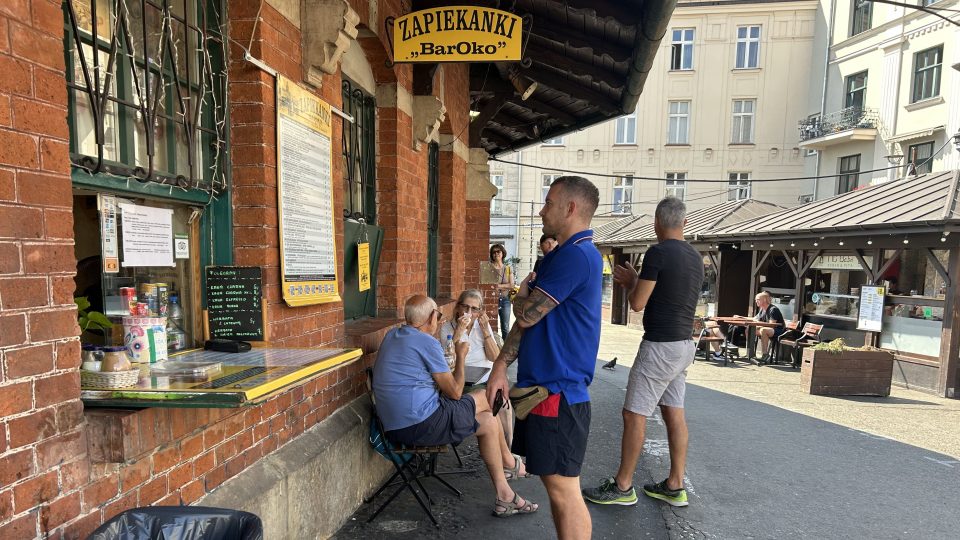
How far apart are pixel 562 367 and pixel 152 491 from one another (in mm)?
1643

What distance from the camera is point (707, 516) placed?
11.5 feet

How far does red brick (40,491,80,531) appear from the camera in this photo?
1443 millimetres

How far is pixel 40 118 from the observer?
146 cm

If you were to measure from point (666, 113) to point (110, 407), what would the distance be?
25238 mm

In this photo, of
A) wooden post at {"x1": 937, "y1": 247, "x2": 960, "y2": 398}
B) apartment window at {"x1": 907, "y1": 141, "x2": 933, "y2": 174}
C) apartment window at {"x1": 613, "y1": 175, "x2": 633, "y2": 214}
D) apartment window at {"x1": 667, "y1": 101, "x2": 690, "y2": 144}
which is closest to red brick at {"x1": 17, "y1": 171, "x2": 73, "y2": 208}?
wooden post at {"x1": 937, "y1": 247, "x2": 960, "y2": 398}

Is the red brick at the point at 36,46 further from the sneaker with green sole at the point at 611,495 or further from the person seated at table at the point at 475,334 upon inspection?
the sneaker with green sole at the point at 611,495

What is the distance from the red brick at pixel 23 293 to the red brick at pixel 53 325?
0.03m

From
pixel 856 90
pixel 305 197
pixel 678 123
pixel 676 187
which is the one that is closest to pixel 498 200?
pixel 676 187

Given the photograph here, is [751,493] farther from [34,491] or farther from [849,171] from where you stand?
[849,171]

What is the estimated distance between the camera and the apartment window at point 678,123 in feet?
78.5

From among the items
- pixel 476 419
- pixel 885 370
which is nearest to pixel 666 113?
pixel 885 370

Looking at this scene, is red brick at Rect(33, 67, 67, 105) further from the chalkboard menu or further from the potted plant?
the potted plant

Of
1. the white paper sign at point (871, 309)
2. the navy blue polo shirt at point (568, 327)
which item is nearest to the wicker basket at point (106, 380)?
the navy blue polo shirt at point (568, 327)

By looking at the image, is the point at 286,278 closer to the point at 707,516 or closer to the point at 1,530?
the point at 1,530
